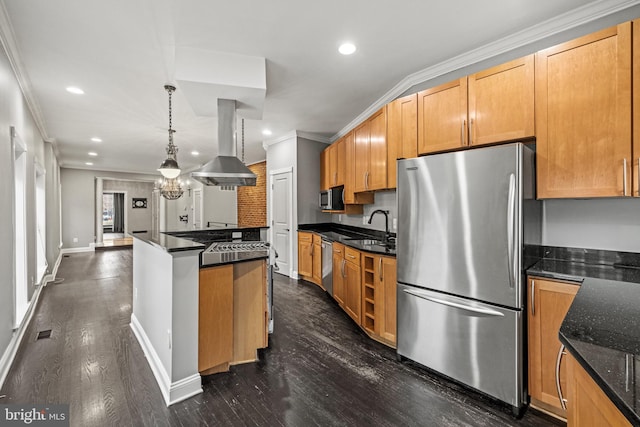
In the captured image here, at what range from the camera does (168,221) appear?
1102 centimetres

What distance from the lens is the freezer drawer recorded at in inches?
70.6

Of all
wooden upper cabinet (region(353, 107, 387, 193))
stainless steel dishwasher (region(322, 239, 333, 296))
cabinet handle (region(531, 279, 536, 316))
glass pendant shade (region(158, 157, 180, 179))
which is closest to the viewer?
cabinet handle (region(531, 279, 536, 316))

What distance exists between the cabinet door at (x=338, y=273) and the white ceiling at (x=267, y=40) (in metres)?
1.95

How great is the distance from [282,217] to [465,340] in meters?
3.98

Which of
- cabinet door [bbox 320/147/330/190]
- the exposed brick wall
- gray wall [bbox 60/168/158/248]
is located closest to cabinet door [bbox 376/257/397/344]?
cabinet door [bbox 320/147/330/190]

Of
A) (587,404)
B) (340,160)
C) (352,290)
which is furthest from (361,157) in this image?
(587,404)

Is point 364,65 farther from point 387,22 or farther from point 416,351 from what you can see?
point 416,351

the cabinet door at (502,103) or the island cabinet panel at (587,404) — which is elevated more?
the cabinet door at (502,103)

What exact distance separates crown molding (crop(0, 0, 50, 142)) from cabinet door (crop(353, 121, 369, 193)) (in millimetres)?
3213

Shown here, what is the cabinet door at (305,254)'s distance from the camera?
4836 mm

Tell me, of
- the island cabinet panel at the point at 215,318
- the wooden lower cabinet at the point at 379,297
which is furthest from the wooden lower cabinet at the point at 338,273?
the island cabinet panel at the point at 215,318

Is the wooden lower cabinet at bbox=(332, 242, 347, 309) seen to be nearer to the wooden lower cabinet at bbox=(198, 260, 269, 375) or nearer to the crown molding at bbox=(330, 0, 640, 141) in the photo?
the wooden lower cabinet at bbox=(198, 260, 269, 375)

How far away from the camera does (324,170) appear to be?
17.1ft

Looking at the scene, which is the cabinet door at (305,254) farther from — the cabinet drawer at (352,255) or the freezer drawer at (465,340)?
the freezer drawer at (465,340)
